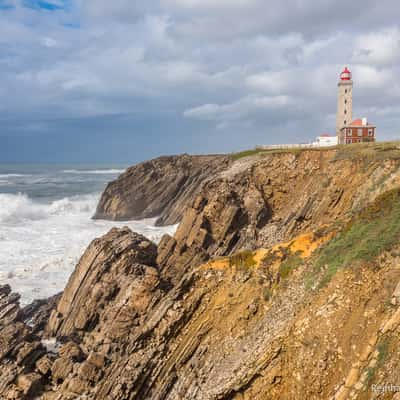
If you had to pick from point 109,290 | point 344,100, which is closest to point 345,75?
point 344,100

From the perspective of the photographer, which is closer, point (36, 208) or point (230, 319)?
point (230, 319)

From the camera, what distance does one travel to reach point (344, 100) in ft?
167

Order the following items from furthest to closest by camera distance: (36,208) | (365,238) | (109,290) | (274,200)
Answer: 1. (36,208)
2. (274,200)
3. (109,290)
4. (365,238)

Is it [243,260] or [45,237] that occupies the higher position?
[243,260]

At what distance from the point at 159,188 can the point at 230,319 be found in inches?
1421

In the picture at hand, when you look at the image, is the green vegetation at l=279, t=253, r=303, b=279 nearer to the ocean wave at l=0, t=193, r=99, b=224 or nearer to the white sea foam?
the white sea foam

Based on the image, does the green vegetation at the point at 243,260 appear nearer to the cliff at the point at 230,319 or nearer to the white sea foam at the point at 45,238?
the cliff at the point at 230,319

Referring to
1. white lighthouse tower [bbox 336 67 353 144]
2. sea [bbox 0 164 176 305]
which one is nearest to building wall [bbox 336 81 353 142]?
white lighthouse tower [bbox 336 67 353 144]

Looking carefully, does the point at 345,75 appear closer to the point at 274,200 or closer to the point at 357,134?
the point at 357,134

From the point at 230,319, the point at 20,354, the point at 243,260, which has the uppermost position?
the point at 243,260

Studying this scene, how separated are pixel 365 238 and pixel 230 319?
568 cm

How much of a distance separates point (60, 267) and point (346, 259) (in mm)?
22785

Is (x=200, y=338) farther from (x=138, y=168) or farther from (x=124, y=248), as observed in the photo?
(x=138, y=168)

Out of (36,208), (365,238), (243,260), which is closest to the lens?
(365,238)
